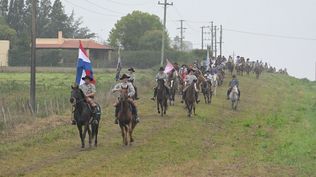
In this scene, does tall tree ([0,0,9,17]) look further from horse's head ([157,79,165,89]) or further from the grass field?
horse's head ([157,79,165,89])

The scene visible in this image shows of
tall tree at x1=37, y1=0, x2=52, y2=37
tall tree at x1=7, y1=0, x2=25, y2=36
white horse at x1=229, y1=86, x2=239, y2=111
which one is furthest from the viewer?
tall tree at x1=37, y1=0, x2=52, y2=37

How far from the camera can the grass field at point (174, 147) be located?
→ 1736cm

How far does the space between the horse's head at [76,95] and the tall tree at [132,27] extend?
Result: 9376cm

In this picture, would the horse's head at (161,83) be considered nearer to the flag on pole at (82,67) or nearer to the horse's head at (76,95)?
the flag on pole at (82,67)

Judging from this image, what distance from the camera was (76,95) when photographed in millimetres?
20172

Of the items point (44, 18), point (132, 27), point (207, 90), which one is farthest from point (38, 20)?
point (207, 90)

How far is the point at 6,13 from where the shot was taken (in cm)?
12481

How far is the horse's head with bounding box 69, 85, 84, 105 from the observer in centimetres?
2006

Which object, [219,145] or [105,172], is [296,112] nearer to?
[219,145]

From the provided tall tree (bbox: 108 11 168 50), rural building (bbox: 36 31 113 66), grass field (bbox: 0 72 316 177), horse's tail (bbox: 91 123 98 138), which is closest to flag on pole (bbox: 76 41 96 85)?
grass field (bbox: 0 72 316 177)

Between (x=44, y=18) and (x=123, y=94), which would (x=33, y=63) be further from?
(x=44, y=18)

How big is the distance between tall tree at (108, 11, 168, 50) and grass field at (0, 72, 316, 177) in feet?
261

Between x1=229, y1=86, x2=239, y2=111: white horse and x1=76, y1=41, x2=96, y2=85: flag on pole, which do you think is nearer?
x1=76, y1=41, x2=96, y2=85: flag on pole

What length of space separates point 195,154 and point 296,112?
72.1ft
